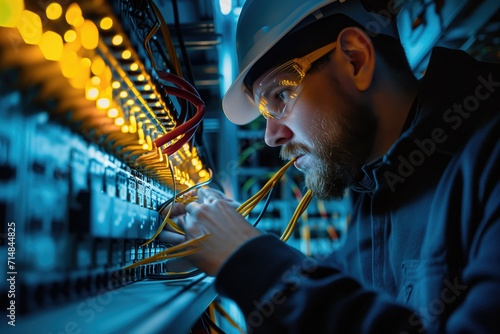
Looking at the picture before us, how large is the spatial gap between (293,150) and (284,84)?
22 cm

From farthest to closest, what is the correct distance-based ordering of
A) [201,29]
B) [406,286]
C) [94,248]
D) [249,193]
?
[249,193] → [201,29] → [406,286] → [94,248]

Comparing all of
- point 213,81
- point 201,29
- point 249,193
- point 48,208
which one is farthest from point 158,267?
point 249,193

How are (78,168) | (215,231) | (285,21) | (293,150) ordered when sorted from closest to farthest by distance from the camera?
1. (78,168)
2. (215,231)
3. (285,21)
4. (293,150)

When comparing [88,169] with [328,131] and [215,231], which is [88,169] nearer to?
[215,231]

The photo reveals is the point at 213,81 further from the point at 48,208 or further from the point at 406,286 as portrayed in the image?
the point at 48,208

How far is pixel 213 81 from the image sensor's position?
1890 mm

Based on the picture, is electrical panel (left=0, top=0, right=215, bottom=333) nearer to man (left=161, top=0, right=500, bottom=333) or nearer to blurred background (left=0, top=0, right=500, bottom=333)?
blurred background (left=0, top=0, right=500, bottom=333)

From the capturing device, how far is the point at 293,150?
1.23m

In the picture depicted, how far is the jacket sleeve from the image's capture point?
1.98ft

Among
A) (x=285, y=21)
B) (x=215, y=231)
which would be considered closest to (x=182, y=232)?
(x=215, y=231)

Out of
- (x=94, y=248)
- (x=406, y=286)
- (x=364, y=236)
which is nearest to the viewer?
(x=94, y=248)

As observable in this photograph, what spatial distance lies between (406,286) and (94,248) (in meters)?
0.76

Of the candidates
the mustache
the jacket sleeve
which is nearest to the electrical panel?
the jacket sleeve

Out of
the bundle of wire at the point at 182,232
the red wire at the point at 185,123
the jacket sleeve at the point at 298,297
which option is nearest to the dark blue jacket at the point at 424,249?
the jacket sleeve at the point at 298,297
